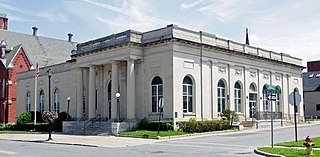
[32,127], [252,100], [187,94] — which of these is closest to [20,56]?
[32,127]

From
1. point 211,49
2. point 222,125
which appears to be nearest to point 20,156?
point 222,125

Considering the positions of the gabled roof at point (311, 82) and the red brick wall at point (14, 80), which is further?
the gabled roof at point (311, 82)

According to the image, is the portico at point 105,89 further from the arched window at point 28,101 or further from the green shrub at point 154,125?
the arched window at point 28,101

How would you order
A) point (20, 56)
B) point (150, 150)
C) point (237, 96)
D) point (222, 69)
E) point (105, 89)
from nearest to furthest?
point (150, 150)
point (222, 69)
point (105, 89)
point (237, 96)
point (20, 56)

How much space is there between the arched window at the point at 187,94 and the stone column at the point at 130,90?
463 cm

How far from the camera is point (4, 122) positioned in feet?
209

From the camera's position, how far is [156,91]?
37.0 m

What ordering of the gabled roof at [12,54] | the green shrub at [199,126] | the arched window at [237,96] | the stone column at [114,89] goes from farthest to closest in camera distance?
the gabled roof at [12,54] → the arched window at [237,96] → the stone column at [114,89] → the green shrub at [199,126]

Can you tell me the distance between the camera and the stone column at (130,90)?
120 feet

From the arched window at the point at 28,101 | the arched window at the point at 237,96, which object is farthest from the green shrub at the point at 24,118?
the arched window at the point at 237,96

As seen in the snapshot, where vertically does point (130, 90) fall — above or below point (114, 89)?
below

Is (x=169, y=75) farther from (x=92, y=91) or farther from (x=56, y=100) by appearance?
(x=56, y=100)

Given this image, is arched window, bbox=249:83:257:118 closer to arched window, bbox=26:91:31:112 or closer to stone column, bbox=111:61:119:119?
stone column, bbox=111:61:119:119

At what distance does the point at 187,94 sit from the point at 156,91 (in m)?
2.83
